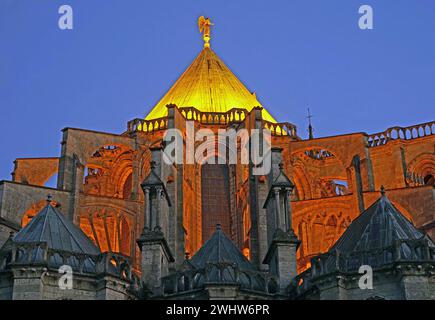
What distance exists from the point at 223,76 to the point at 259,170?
11.7 metres

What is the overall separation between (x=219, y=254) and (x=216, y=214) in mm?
12799

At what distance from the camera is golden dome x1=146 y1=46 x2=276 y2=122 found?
50375 mm

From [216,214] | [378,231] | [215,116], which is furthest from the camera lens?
[215,116]

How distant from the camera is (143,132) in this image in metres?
47.7

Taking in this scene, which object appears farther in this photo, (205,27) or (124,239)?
(205,27)

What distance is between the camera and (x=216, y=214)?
1807 inches

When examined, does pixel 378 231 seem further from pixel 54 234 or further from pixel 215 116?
pixel 215 116

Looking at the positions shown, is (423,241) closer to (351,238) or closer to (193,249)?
(351,238)

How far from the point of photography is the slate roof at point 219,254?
3288 cm

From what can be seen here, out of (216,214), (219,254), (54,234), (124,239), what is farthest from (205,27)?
(54,234)

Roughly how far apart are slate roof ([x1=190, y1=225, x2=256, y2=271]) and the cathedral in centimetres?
8

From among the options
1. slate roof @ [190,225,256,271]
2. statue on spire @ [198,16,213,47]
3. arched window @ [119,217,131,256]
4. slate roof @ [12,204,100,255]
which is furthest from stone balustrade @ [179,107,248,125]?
slate roof @ [12,204,100,255]

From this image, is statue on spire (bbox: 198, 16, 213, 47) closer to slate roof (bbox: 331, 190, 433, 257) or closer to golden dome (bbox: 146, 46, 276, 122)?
golden dome (bbox: 146, 46, 276, 122)

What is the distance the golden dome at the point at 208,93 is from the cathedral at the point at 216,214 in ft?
0.34
